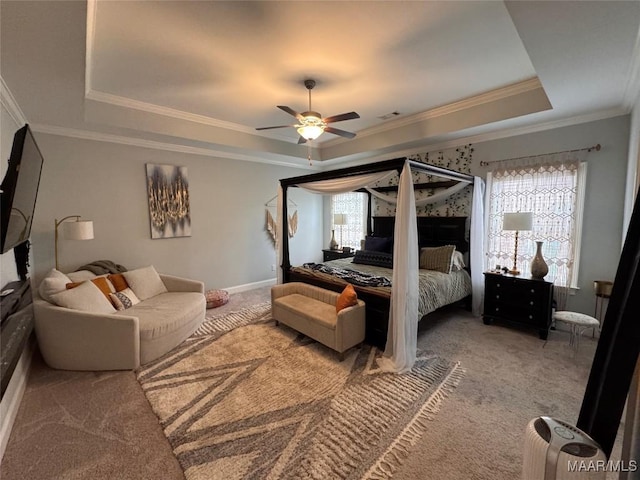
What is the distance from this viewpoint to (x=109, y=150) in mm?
4055

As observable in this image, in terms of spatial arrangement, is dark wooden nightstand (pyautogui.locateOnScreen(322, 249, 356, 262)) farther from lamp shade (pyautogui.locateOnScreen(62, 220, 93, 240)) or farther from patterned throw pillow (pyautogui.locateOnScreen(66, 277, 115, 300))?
lamp shade (pyautogui.locateOnScreen(62, 220, 93, 240))

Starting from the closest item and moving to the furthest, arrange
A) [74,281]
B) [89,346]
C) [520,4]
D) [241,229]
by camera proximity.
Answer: [520,4]
[89,346]
[74,281]
[241,229]

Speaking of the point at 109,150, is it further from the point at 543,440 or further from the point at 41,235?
the point at 543,440

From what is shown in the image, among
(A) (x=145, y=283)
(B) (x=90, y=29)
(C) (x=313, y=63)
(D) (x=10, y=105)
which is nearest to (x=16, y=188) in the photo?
(B) (x=90, y=29)

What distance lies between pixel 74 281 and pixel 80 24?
2858 millimetres

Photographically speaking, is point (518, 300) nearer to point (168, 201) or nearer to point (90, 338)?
point (90, 338)

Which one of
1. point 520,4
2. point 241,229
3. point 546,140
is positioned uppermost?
point 520,4

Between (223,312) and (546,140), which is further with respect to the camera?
(223,312)

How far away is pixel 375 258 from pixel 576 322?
2548 mm

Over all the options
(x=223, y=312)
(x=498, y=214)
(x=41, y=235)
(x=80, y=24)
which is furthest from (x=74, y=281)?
(x=498, y=214)

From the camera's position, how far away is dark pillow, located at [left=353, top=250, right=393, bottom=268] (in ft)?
14.8

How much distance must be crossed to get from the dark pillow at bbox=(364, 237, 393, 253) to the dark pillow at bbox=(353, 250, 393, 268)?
0.19 m

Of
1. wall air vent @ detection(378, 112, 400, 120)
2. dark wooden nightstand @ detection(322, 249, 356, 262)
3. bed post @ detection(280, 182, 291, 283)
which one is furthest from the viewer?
dark wooden nightstand @ detection(322, 249, 356, 262)

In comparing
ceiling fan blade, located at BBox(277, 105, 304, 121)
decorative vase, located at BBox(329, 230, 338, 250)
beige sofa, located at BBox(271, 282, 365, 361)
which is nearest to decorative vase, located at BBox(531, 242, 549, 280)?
beige sofa, located at BBox(271, 282, 365, 361)
